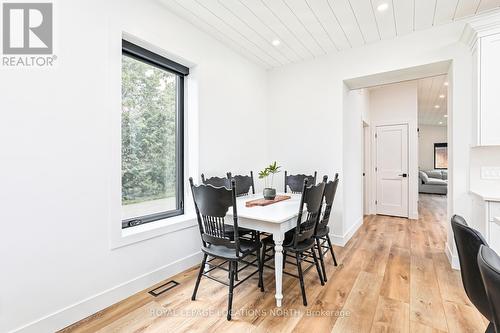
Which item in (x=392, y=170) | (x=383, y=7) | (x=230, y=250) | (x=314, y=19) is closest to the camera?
(x=230, y=250)

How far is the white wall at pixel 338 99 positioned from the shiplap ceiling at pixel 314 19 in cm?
16

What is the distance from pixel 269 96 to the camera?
4.25 meters

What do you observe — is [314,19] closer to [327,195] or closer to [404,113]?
[327,195]

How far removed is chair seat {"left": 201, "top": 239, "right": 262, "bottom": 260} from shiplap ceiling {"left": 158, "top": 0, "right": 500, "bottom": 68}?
2.33 metres

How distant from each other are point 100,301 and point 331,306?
6.18 feet

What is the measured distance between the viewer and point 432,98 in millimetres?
6383

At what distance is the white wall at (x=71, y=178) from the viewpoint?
Result: 5.20 ft

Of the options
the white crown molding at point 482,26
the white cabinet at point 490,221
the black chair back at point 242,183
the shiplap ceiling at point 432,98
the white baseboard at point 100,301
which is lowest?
the white baseboard at point 100,301

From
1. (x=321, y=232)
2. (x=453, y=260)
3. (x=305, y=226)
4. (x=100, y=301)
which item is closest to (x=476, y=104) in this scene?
(x=453, y=260)

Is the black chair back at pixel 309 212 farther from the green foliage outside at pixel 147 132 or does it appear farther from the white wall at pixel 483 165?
the white wall at pixel 483 165

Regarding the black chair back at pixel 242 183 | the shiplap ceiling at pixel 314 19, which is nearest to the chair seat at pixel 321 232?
the black chair back at pixel 242 183

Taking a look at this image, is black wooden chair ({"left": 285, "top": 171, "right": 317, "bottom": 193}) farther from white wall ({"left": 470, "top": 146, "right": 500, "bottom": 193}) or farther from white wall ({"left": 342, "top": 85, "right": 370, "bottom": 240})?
white wall ({"left": 470, "top": 146, "right": 500, "bottom": 193})

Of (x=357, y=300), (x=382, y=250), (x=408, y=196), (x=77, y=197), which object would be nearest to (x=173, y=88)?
(x=77, y=197)

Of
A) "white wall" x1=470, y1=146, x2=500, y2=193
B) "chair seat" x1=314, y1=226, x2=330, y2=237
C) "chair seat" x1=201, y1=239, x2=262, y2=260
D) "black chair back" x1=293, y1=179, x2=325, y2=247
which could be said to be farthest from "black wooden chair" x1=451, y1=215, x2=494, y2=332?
"white wall" x1=470, y1=146, x2=500, y2=193
